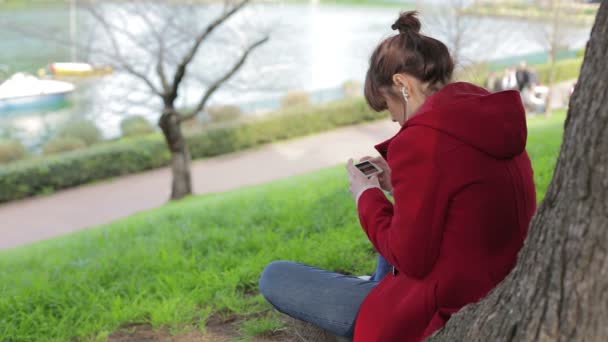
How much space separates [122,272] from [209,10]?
11.0 m

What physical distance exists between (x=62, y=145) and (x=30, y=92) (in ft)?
15.7

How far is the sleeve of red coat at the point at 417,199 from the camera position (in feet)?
5.75

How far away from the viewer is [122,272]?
3.94m

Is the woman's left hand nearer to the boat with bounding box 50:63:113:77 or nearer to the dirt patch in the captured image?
the dirt patch

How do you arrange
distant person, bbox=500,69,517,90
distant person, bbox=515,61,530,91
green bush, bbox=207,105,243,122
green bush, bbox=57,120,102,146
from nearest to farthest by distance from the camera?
distant person, bbox=500,69,517,90, distant person, bbox=515,61,530,91, green bush, bbox=57,120,102,146, green bush, bbox=207,105,243,122

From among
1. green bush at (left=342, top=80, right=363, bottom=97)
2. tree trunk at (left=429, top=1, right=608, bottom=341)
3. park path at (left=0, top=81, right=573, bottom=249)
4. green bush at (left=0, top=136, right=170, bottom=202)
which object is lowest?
park path at (left=0, top=81, right=573, bottom=249)

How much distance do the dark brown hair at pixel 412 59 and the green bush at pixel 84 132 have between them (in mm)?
17219

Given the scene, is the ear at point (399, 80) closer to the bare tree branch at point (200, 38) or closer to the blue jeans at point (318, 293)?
the blue jeans at point (318, 293)

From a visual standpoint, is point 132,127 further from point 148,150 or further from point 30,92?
point 30,92

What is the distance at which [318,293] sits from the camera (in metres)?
2.31

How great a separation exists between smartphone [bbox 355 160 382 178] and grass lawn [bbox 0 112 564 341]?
36.9 inches

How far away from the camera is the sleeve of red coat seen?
1.75m

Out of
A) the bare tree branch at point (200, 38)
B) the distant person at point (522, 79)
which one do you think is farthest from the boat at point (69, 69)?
the distant person at point (522, 79)

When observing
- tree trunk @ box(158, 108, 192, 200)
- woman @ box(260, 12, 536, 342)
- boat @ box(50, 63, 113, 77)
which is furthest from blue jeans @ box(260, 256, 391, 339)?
boat @ box(50, 63, 113, 77)
